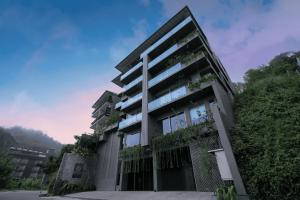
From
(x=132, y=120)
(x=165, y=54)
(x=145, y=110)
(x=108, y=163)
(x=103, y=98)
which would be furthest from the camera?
(x=103, y=98)

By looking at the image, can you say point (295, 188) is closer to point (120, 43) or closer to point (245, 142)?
point (245, 142)

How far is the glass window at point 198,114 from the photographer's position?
11.6 meters

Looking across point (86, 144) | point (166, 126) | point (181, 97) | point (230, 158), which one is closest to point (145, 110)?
point (166, 126)

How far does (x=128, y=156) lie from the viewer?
595 inches

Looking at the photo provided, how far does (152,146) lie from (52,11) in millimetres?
13481

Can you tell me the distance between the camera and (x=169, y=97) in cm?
1423

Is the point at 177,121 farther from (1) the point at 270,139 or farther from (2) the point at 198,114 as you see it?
(1) the point at 270,139

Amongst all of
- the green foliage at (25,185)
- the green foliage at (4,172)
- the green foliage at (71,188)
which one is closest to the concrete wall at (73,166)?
the green foliage at (71,188)

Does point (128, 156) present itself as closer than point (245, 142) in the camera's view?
No

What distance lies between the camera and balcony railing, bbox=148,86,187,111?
13353 millimetres

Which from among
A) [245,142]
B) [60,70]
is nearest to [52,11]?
[60,70]

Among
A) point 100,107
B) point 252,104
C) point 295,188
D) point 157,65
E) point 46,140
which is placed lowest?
point 295,188

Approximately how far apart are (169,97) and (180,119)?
7.54 ft

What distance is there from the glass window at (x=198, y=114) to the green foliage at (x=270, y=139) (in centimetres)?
248
